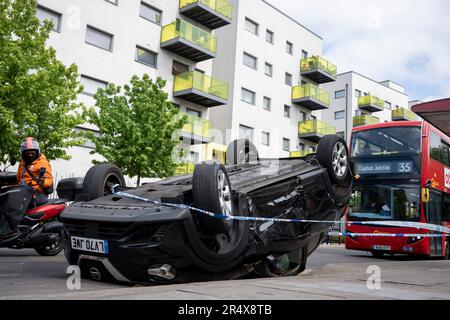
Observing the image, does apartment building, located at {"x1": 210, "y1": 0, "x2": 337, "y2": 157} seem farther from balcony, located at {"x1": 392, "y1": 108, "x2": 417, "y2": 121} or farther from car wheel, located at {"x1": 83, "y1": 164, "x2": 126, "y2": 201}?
car wheel, located at {"x1": 83, "y1": 164, "x2": 126, "y2": 201}

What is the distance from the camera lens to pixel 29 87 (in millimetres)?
13102

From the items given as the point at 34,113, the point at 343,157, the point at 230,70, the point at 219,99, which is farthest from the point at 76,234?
the point at 230,70

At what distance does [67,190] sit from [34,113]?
26.0 feet

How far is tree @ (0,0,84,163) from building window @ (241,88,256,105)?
15774 mm

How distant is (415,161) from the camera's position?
12086 millimetres

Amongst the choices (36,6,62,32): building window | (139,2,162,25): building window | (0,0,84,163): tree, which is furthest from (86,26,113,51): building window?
(0,0,84,163): tree

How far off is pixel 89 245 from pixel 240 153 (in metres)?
3.46

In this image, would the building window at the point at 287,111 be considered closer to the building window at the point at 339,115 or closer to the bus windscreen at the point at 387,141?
the building window at the point at 339,115

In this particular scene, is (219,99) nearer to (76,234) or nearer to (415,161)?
(415,161)

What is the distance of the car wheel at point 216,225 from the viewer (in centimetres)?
445

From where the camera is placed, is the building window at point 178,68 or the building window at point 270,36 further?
the building window at point 270,36

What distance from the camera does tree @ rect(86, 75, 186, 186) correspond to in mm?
17703

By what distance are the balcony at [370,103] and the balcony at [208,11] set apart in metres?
24.2

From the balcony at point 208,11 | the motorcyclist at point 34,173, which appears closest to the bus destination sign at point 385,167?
the motorcyclist at point 34,173
